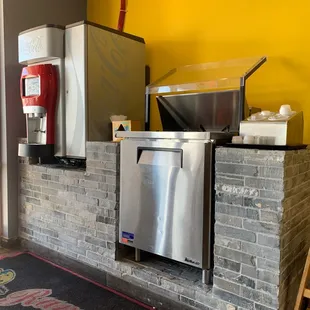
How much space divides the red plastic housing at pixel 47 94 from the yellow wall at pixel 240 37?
881 millimetres

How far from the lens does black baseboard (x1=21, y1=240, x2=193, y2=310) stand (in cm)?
196

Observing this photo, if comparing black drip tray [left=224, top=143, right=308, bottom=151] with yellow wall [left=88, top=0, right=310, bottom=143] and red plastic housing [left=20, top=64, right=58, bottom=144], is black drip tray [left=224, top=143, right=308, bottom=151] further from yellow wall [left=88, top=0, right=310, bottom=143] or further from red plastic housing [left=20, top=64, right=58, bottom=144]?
red plastic housing [left=20, top=64, right=58, bottom=144]

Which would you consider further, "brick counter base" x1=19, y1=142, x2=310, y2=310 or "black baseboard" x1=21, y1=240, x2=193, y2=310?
"black baseboard" x1=21, y1=240, x2=193, y2=310

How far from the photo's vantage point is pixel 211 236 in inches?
70.4

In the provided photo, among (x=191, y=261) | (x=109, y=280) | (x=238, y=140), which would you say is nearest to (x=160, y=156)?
(x=238, y=140)

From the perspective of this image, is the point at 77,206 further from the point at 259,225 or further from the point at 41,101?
the point at 259,225

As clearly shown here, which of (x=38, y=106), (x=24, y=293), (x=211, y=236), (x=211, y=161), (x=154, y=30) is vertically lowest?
(x=24, y=293)

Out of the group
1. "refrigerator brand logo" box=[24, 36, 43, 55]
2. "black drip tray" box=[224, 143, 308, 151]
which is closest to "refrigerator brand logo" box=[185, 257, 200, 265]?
"black drip tray" box=[224, 143, 308, 151]

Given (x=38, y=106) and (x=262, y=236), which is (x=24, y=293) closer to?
(x=38, y=106)

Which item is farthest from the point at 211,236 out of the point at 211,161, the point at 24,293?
the point at 24,293

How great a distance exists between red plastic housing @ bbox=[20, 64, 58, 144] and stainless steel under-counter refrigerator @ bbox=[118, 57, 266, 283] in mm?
720

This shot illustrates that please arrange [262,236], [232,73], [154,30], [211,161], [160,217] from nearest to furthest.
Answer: [262,236]
[211,161]
[160,217]
[232,73]
[154,30]

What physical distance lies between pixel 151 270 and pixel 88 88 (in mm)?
1371

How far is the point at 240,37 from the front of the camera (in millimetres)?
2369
